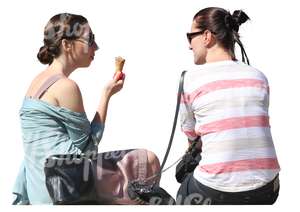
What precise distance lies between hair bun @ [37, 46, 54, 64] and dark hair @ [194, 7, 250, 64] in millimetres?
818

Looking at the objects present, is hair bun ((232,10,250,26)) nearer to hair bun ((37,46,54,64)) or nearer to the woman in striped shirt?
the woman in striped shirt

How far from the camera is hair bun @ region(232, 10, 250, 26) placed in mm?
3480

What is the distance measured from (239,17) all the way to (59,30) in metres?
0.94

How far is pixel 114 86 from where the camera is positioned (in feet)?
12.0

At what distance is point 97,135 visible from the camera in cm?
351

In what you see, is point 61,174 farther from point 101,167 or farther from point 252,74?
point 252,74

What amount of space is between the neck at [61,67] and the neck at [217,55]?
0.75 meters

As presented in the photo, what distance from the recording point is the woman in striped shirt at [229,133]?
314 centimetres

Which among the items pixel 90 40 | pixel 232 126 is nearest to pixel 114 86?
pixel 90 40

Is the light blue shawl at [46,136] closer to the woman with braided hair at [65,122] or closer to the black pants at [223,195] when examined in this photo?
the woman with braided hair at [65,122]

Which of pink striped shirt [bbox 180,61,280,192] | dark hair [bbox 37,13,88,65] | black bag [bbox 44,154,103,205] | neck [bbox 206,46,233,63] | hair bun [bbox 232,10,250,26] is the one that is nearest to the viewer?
pink striped shirt [bbox 180,61,280,192]

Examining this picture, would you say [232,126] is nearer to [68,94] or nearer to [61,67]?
[68,94]

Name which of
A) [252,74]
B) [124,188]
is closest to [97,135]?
[124,188]

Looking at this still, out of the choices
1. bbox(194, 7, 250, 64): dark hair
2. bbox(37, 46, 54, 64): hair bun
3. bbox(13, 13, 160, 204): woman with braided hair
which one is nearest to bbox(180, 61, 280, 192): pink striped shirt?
bbox(194, 7, 250, 64): dark hair
